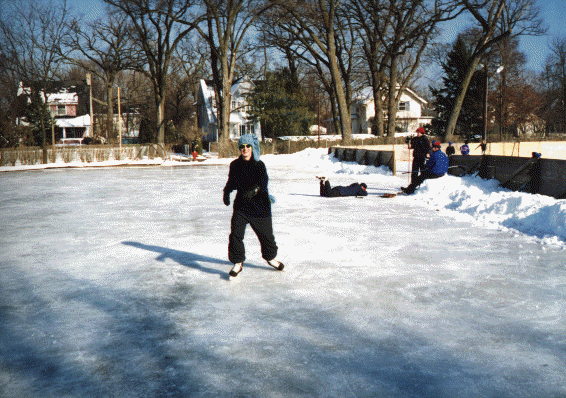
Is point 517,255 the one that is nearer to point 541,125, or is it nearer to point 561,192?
point 561,192

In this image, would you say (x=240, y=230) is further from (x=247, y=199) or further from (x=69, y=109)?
Answer: (x=69, y=109)

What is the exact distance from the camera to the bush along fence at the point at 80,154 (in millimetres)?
27625

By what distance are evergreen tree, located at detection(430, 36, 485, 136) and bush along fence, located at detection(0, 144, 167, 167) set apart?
27.1 m

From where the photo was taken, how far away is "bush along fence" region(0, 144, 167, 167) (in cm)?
2762

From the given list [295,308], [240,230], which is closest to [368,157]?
[240,230]

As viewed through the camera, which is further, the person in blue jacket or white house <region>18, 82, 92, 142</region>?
white house <region>18, 82, 92, 142</region>

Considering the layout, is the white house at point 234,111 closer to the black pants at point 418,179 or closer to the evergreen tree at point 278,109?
the evergreen tree at point 278,109

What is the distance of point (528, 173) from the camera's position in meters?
11.1

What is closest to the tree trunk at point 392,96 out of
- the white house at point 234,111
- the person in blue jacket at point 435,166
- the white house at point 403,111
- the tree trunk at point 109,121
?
the white house at point 234,111

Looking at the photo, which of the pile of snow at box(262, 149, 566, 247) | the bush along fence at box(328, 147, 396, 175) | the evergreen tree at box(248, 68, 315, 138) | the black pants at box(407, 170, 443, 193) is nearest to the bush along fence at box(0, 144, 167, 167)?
the bush along fence at box(328, 147, 396, 175)

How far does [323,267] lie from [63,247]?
3.75 meters

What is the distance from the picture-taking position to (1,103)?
151ft

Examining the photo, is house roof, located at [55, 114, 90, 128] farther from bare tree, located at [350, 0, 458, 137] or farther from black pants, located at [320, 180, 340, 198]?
black pants, located at [320, 180, 340, 198]

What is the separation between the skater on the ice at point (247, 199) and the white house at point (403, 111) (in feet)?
220
